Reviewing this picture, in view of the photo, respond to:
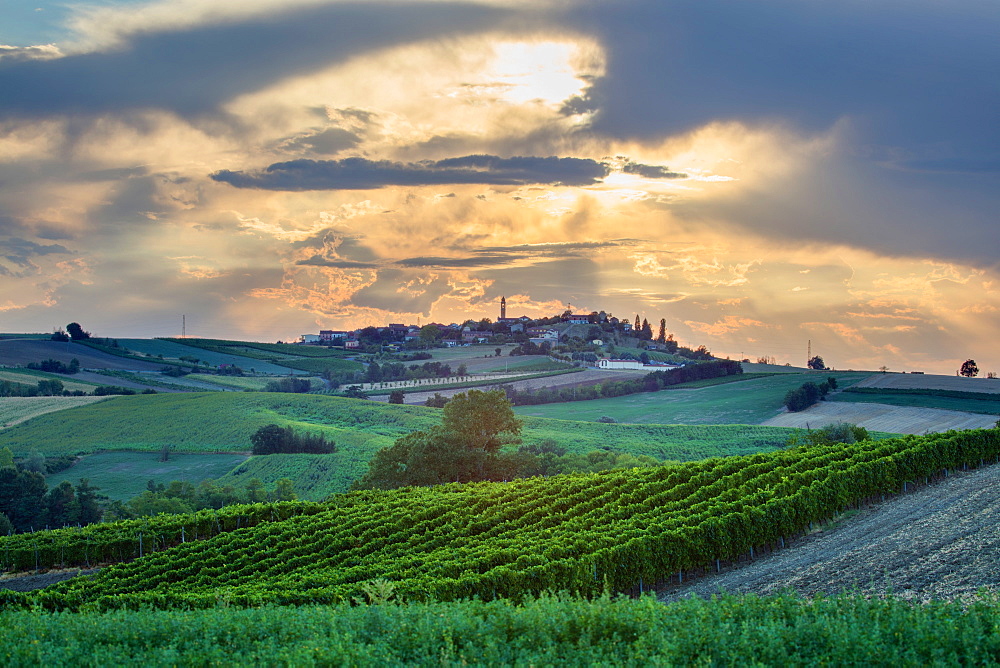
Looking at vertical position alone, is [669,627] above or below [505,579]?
above

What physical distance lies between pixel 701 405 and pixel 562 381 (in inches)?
1226

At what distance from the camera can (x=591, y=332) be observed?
190 metres

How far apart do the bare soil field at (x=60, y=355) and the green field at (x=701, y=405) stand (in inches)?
3100

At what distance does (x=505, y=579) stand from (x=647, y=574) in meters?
5.95

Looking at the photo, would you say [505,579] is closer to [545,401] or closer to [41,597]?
[41,597]

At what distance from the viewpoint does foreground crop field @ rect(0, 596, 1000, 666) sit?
12.1 m

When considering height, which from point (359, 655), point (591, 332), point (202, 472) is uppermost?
point (591, 332)

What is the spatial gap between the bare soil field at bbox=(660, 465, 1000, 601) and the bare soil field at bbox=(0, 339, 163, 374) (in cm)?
13799

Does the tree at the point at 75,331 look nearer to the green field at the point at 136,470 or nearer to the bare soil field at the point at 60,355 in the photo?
the bare soil field at the point at 60,355

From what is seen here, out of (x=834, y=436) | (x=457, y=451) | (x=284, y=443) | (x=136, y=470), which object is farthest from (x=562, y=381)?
(x=136, y=470)

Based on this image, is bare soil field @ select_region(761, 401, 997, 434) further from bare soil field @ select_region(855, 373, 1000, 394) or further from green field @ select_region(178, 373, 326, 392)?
green field @ select_region(178, 373, 326, 392)

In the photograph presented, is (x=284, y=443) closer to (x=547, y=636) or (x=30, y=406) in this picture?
(x=30, y=406)

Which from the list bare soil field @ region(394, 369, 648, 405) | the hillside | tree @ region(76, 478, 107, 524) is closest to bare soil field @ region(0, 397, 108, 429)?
tree @ region(76, 478, 107, 524)

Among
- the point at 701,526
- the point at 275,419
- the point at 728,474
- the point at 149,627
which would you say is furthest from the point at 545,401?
the point at 149,627
